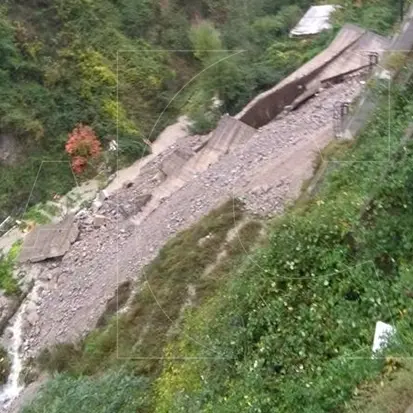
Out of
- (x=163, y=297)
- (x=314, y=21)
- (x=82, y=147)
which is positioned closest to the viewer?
(x=163, y=297)

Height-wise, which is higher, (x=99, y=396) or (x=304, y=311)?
(x=304, y=311)

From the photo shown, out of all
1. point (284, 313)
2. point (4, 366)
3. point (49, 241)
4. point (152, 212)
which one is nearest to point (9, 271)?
point (49, 241)

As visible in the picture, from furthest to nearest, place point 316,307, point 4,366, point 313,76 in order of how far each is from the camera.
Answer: point 313,76, point 4,366, point 316,307

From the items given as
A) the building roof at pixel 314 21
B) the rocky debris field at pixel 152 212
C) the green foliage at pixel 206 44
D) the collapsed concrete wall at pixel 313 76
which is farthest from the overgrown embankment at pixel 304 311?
the building roof at pixel 314 21

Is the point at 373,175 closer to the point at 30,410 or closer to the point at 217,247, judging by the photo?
the point at 217,247

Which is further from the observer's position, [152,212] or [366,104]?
[152,212]

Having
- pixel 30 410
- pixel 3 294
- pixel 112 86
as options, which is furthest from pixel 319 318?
pixel 112 86

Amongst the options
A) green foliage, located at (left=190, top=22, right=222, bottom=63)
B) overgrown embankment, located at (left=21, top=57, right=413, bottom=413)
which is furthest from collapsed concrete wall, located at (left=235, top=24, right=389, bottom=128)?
overgrown embankment, located at (left=21, top=57, right=413, bottom=413)

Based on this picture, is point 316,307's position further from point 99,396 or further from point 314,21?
point 314,21
